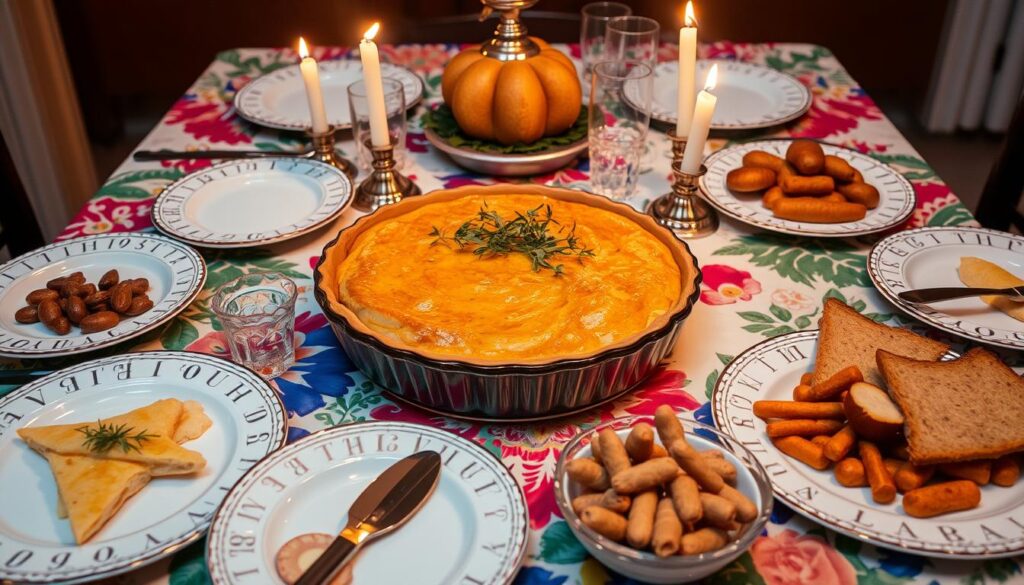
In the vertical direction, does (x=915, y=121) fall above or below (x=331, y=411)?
below

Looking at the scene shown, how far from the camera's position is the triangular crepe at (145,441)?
4.16 feet

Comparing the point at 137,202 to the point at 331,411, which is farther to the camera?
the point at 137,202

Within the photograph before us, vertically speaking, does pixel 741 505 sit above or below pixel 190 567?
above

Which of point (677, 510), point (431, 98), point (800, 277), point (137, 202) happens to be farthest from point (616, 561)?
point (431, 98)

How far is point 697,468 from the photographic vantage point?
3.70 feet

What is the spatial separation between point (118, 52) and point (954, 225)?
5.14 m

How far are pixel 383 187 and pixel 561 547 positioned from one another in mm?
1219

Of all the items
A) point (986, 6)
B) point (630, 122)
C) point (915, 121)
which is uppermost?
point (630, 122)

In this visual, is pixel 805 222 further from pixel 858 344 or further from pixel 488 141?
pixel 488 141

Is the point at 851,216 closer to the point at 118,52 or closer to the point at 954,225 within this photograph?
the point at 954,225

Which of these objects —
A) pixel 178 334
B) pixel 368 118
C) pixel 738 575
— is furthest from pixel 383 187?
pixel 738 575

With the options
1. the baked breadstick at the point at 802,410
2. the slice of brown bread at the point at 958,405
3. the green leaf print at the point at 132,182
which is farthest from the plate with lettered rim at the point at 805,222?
the green leaf print at the point at 132,182

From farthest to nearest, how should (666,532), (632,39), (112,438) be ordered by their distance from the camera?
(632,39), (112,438), (666,532)

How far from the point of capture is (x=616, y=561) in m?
1.08
